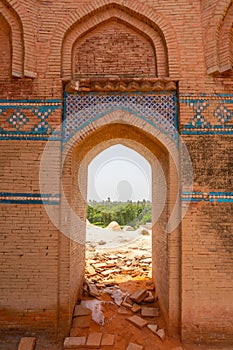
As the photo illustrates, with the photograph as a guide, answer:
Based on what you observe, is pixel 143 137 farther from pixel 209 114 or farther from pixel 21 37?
pixel 21 37

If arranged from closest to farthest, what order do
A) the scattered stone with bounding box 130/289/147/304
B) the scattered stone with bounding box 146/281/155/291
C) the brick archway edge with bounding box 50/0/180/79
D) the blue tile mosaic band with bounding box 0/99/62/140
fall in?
the blue tile mosaic band with bounding box 0/99/62/140 → the brick archway edge with bounding box 50/0/180/79 → the scattered stone with bounding box 130/289/147/304 → the scattered stone with bounding box 146/281/155/291

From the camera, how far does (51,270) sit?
475cm

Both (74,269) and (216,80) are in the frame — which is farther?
(74,269)

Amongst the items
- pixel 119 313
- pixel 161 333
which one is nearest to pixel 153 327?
pixel 161 333

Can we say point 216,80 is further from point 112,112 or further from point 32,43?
point 32,43

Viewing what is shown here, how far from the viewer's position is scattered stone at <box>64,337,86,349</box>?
14.5ft

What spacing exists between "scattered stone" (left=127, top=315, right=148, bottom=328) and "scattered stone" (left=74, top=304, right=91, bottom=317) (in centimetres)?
83

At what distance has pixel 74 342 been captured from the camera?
448cm

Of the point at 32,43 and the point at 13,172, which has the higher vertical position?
the point at 32,43

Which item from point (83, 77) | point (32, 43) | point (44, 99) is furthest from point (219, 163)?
point (32, 43)

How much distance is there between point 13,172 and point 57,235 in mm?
1413

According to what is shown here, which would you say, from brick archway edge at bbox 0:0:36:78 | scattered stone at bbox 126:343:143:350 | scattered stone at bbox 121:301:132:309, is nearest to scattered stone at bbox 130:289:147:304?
scattered stone at bbox 121:301:132:309

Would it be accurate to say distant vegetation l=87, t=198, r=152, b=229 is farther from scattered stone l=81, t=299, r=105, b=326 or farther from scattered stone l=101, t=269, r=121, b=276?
scattered stone l=81, t=299, r=105, b=326

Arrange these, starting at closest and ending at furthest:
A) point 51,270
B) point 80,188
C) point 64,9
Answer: point 51,270 < point 64,9 < point 80,188
